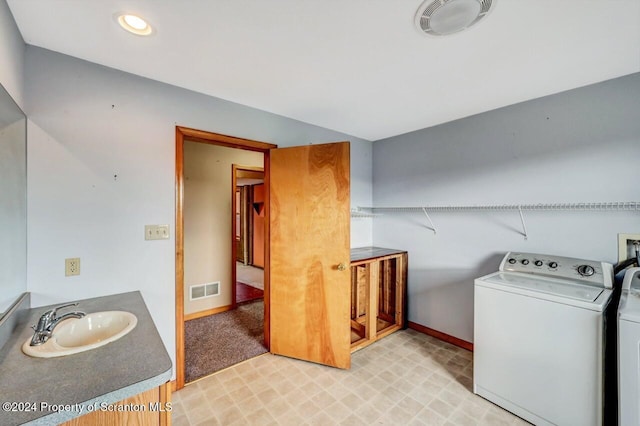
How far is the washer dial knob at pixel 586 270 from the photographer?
67.9 inches

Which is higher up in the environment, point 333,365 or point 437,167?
point 437,167

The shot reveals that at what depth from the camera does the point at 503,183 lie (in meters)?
A: 2.30

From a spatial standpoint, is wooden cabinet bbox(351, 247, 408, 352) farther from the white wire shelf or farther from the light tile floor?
the white wire shelf

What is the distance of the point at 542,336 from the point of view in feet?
5.15

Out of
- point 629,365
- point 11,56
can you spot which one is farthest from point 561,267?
point 11,56

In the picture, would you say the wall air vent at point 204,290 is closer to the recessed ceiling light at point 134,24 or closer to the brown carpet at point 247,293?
the brown carpet at point 247,293

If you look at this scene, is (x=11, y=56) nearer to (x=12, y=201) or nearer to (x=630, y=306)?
(x=12, y=201)

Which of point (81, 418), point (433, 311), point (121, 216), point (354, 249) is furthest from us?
point (354, 249)

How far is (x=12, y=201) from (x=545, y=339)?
3.10m

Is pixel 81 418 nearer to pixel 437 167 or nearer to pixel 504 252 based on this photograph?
pixel 504 252

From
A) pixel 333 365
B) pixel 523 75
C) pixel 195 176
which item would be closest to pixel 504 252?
pixel 523 75

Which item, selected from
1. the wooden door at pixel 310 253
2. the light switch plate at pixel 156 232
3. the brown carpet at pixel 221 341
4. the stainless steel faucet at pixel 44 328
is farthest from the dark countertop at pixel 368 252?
the stainless steel faucet at pixel 44 328

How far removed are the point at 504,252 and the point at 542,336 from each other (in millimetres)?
872

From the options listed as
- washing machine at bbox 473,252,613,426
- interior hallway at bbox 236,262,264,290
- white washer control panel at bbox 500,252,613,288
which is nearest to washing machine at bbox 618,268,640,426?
washing machine at bbox 473,252,613,426
